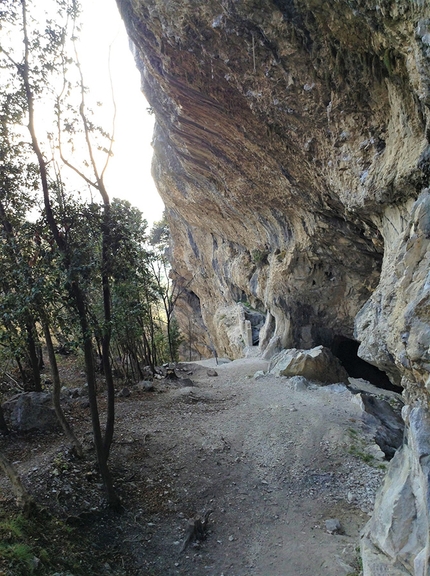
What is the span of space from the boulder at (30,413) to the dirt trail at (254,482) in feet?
6.85

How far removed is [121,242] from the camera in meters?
7.19

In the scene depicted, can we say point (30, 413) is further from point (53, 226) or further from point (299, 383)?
point (299, 383)

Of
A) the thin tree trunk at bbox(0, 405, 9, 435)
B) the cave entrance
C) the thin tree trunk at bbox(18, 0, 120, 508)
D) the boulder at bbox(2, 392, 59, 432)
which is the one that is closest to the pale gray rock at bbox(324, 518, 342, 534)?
the thin tree trunk at bbox(18, 0, 120, 508)

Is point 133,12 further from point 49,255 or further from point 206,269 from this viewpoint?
point 206,269

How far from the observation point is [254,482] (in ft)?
27.5

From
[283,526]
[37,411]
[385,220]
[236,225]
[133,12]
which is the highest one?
[133,12]

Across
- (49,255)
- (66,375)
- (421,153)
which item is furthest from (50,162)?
(66,375)

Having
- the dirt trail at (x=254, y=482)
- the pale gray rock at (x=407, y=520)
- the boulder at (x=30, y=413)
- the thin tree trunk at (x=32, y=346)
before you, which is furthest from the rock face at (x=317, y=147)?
the boulder at (x=30, y=413)

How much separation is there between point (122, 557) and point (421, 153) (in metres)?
8.79

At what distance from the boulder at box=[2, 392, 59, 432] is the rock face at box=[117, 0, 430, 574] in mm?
8353

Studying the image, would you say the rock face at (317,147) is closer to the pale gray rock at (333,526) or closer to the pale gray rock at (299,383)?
the pale gray rock at (333,526)

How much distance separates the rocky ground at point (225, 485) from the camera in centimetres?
625

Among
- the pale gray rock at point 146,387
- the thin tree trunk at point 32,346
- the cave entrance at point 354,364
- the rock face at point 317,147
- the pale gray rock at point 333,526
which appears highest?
the rock face at point 317,147

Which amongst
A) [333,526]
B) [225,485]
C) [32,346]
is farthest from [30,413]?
[333,526]
